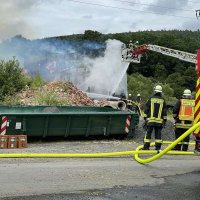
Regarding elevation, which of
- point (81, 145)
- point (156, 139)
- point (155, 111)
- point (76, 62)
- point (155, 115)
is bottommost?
point (81, 145)

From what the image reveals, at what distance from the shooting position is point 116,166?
901cm

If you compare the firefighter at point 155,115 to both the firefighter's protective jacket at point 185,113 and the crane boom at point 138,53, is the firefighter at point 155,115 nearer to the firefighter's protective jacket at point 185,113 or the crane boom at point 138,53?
the firefighter's protective jacket at point 185,113

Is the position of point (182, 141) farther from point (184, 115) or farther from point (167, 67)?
point (167, 67)

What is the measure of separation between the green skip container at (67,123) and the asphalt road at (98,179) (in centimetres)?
351

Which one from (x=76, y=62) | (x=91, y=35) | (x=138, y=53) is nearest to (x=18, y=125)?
(x=76, y=62)

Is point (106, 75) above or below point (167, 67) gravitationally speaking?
below

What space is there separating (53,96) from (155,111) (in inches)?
347

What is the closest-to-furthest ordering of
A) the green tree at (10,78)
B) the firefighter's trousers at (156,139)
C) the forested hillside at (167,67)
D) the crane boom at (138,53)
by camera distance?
the firefighter's trousers at (156,139) → the green tree at (10,78) → the crane boom at (138,53) → the forested hillside at (167,67)

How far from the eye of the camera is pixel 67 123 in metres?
13.4

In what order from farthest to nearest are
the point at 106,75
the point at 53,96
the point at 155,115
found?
the point at 106,75 → the point at 53,96 → the point at 155,115

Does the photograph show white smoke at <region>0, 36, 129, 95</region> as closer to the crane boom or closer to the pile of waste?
the crane boom

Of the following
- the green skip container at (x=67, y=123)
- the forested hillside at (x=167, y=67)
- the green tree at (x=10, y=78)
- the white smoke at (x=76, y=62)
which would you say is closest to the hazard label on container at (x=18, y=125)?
the green skip container at (x=67, y=123)

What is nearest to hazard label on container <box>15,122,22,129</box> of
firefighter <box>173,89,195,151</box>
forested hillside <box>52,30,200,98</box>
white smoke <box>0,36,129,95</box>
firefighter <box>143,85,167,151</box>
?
firefighter <box>143,85,167,151</box>

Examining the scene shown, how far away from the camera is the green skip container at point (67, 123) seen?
12.6 metres
